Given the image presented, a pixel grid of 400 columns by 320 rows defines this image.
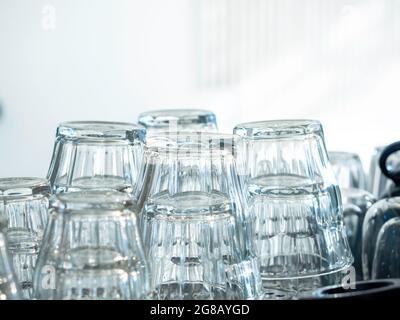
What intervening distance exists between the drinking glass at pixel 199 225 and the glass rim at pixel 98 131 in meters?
0.07

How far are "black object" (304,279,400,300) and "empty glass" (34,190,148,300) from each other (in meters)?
0.10

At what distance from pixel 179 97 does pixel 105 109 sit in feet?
0.60

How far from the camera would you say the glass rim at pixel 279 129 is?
0.52 m

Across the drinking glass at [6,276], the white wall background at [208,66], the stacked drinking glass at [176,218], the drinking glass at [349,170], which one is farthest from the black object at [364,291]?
the white wall background at [208,66]

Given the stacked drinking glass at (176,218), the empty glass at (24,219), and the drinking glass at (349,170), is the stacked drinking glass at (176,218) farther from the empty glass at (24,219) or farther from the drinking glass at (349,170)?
the drinking glass at (349,170)

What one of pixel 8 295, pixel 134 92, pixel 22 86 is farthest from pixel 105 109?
pixel 8 295

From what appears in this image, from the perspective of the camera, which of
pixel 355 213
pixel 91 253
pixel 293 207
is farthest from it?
pixel 355 213

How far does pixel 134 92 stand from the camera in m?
1.80

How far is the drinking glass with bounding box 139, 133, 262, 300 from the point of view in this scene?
0.45 m

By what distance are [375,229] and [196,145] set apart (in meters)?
0.17

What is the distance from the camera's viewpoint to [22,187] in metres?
0.48

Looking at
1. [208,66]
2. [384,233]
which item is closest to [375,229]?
[384,233]

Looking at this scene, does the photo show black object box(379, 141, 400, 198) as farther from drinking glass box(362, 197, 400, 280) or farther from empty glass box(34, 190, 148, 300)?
empty glass box(34, 190, 148, 300)

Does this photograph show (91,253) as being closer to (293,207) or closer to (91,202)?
(91,202)
